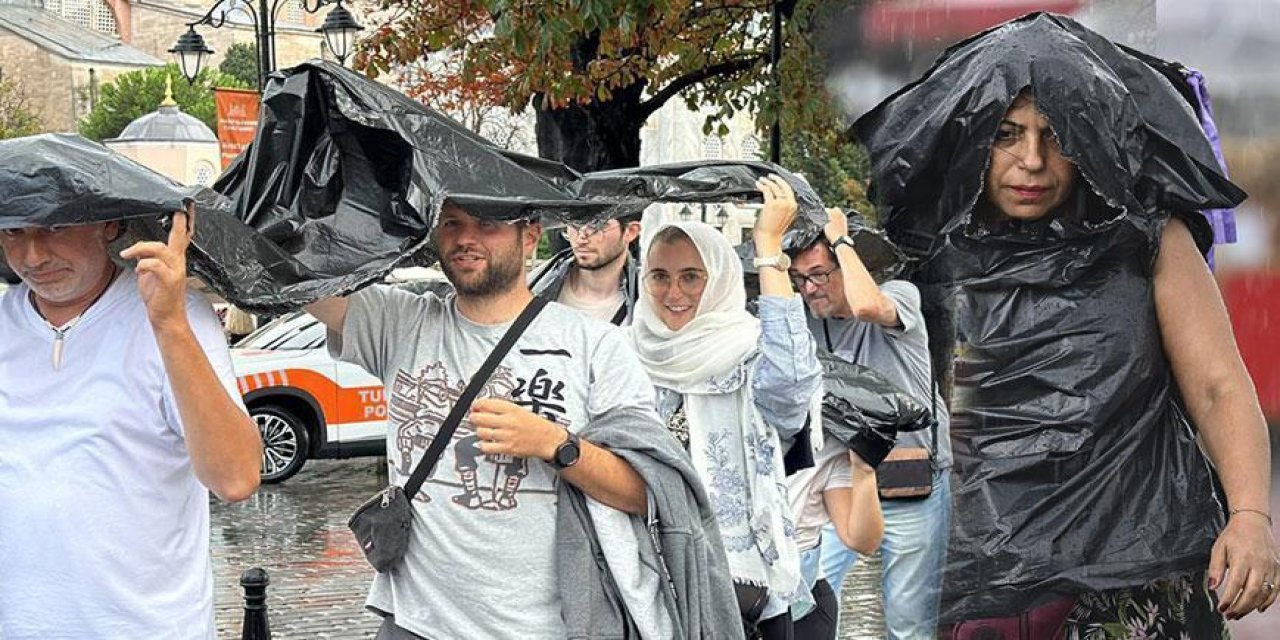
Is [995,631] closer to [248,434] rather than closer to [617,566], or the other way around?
[617,566]

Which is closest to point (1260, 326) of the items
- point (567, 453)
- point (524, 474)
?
point (567, 453)

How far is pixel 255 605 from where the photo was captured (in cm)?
726

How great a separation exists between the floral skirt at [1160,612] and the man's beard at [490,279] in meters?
1.49

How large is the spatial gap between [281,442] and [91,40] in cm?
10025

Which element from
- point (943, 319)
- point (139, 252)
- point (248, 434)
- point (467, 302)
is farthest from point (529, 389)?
point (943, 319)

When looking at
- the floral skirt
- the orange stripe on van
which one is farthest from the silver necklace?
the orange stripe on van

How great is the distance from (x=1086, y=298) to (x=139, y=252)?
203cm

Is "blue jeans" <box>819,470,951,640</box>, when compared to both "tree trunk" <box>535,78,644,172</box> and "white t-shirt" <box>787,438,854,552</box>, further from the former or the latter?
"tree trunk" <box>535,78,644,172</box>

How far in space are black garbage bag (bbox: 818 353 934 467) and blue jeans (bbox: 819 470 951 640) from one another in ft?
2.01

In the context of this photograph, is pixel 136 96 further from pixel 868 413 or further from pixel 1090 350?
pixel 1090 350

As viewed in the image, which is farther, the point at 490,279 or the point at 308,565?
→ the point at 308,565

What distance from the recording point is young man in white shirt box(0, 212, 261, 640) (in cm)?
366

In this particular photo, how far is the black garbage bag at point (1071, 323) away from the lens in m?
3.99

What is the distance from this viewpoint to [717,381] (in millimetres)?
5176
